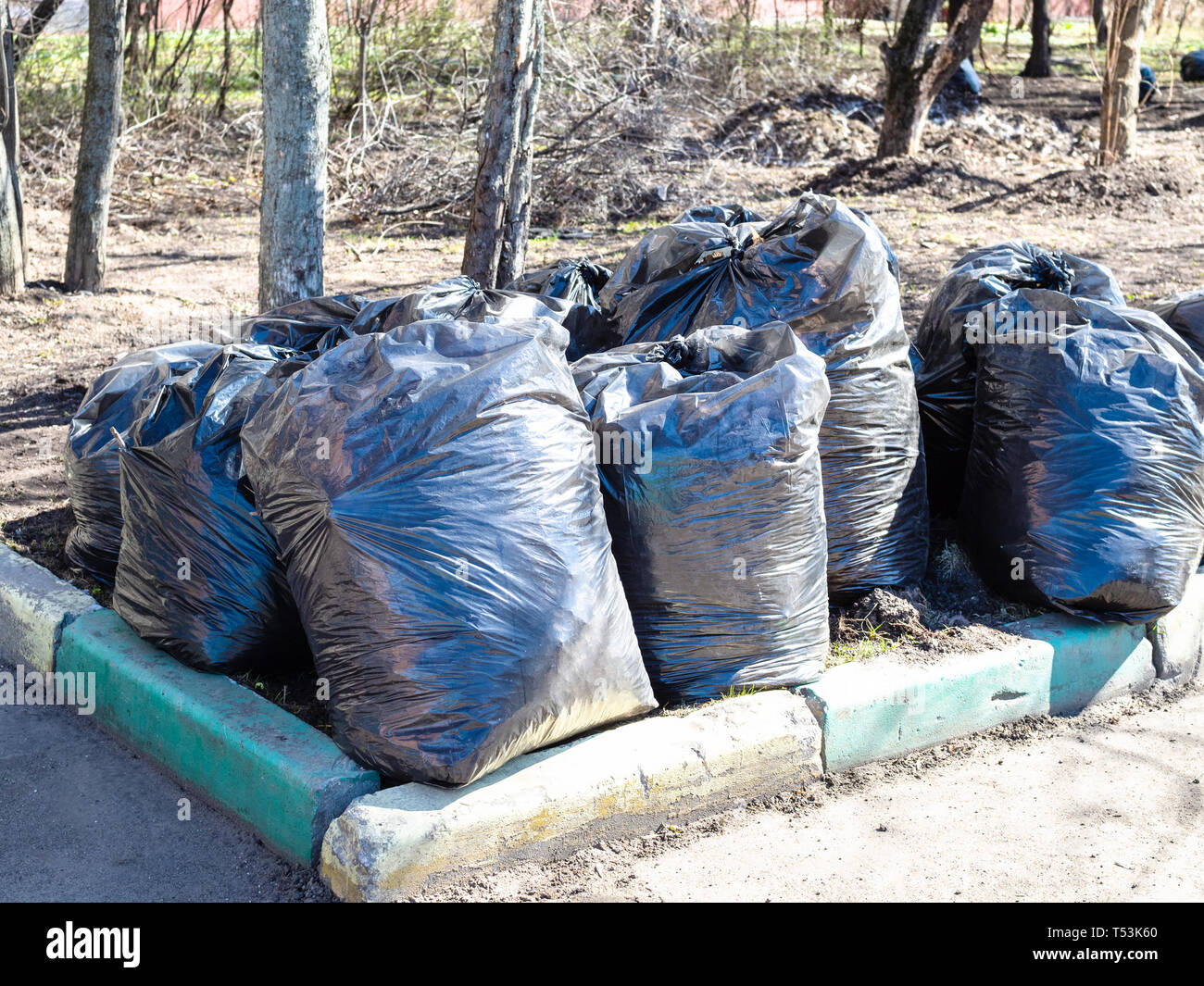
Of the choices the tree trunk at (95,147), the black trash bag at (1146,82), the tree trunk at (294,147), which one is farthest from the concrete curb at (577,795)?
the black trash bag at (1146,82)

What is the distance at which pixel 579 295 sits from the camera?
12.3 ft

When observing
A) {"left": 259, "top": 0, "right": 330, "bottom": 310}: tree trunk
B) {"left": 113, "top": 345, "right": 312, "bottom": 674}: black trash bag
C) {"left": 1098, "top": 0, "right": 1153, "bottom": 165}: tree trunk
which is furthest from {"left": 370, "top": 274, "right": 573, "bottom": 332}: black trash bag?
{"left": 1098, "top": 0, "right": 1153, "bottom": 165}: tree trunk

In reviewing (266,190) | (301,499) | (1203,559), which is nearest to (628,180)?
(266,190)

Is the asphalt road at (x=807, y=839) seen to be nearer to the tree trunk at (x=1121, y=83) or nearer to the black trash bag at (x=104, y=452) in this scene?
the black trash bag at (x=104, y=452)

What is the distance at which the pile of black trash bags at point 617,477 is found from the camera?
2299 millimetres

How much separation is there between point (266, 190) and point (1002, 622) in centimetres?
290

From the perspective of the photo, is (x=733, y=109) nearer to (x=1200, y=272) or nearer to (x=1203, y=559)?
(x=1200, y=272)

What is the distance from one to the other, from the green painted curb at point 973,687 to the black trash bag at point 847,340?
37cm

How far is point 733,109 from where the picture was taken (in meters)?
10.7

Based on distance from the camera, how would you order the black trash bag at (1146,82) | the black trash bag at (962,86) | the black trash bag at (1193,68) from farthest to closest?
the black trash bag at (1193,68) < the black trash bag at (1146,82) < the black trash bag at (962,86)

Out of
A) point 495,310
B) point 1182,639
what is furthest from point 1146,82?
point 495,310

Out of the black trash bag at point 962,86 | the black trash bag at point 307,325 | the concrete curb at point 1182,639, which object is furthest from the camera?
the black trash bag at point 962,86

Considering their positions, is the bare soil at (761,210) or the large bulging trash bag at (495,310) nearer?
the large bulging trash bag at (495,310)

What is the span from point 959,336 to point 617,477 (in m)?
1.39
